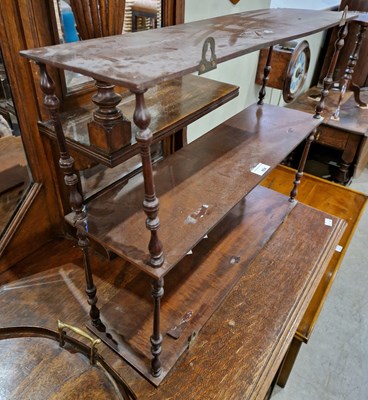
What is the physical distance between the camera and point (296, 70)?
4.73 feet

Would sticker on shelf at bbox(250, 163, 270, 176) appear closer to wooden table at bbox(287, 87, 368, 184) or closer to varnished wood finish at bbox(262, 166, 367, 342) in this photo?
varnished wood finish at bbox(262, 166, 367, 342)

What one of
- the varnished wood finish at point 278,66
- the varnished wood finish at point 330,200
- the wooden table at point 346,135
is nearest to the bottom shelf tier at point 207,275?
the varnished wood finish at point 330,200

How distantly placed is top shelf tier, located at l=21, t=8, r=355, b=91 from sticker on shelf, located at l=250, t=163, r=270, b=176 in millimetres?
322

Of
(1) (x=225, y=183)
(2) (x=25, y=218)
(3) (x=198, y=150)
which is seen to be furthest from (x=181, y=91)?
(2) (x=25, y=218)

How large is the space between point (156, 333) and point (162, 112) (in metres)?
0.52

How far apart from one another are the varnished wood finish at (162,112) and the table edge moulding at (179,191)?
64 mm

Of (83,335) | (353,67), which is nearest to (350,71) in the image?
(353,67)

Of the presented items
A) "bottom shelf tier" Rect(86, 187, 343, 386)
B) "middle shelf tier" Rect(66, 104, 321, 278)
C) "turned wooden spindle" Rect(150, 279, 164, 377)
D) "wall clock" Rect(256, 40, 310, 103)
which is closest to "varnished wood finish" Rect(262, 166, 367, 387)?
"bottom shelf tier" Rect(86, 187, 343, 386)

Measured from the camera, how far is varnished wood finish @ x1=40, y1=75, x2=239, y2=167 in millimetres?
695

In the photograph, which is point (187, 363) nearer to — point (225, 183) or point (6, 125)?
point (225, 183)

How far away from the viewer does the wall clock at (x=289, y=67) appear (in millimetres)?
1379

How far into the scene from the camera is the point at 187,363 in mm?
826

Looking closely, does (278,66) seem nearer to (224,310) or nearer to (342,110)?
(342,110)

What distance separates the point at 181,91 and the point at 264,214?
0.53 meters
